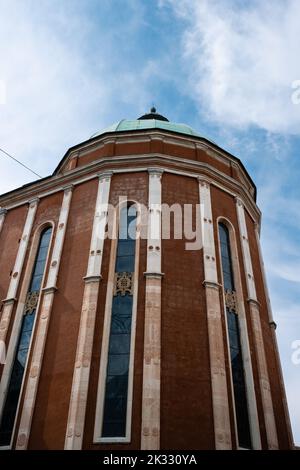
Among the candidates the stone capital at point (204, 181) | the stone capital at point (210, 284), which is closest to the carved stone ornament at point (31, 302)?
the stone capital at point (210, 284)

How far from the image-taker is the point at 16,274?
1839 cm

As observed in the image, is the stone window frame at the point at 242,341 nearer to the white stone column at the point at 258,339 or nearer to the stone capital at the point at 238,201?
the white stone column at the point at 258,339

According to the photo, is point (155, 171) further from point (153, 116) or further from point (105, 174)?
point (153, 116)

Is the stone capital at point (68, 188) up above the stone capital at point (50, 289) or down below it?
above

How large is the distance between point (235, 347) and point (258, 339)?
1.10 meters

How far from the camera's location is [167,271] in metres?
16.2

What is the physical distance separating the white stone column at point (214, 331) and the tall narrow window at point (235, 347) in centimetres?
95

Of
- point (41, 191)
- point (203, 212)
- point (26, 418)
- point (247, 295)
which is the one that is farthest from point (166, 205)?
point (26, 418)

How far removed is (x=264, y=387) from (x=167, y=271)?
17.4 ft

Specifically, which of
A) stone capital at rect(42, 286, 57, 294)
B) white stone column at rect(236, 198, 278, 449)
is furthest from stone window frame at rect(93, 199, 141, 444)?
white stone column at rect(236, 198, 278, 449)

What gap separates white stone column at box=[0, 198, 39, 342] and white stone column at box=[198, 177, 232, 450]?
775cm

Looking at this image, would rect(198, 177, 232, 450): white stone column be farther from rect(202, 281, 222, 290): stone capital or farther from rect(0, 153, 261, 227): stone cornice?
rect(0, 153, 261, 227): stone cornice

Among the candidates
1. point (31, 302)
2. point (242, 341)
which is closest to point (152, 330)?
point (242, 341)

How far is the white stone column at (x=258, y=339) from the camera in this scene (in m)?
14.5
